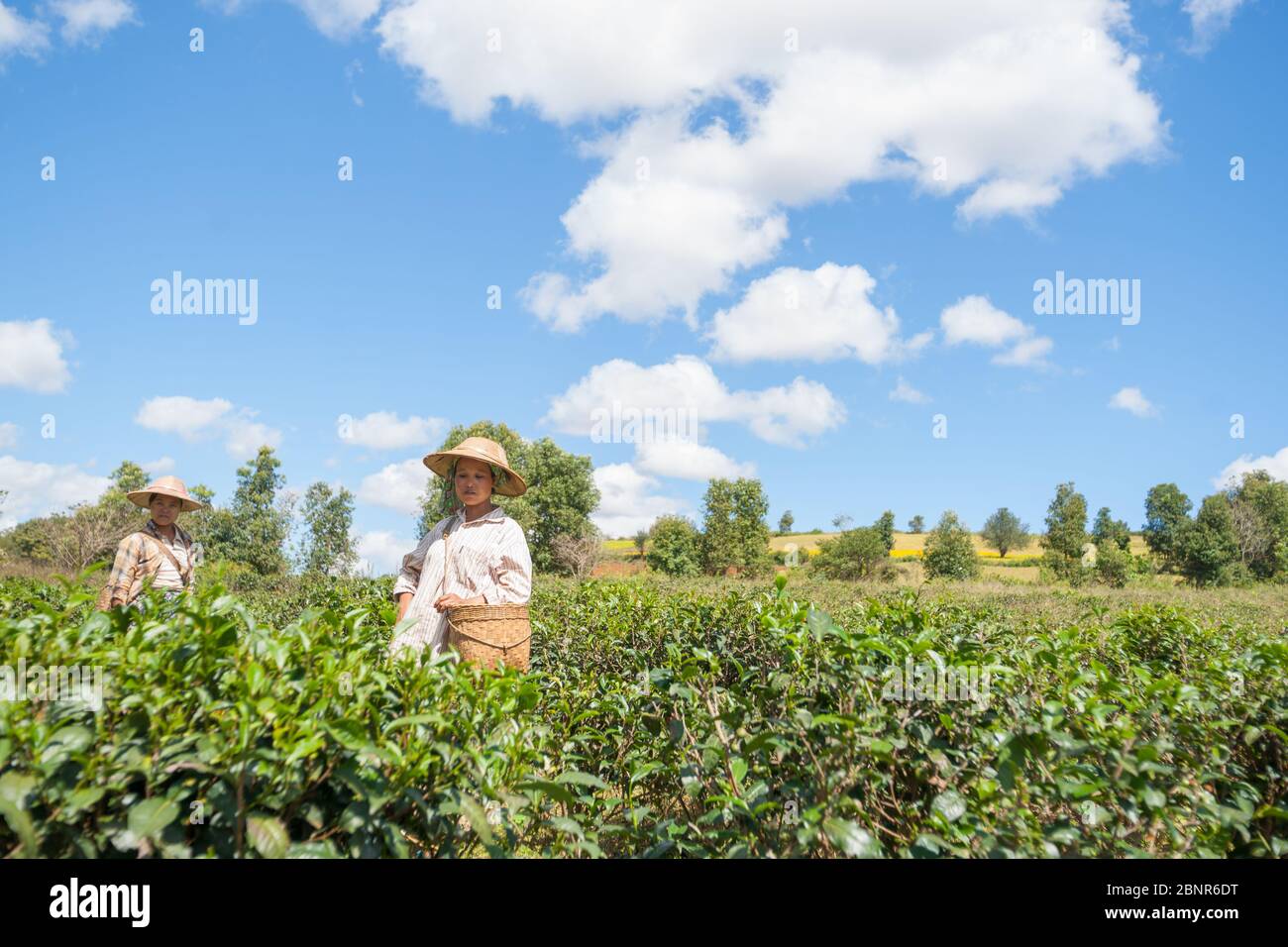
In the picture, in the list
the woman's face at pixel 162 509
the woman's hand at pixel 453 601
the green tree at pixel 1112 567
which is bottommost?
the green tree at pixel 1112 567

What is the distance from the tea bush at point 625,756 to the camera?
161cm

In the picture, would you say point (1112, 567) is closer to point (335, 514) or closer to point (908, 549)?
point (908, 549)

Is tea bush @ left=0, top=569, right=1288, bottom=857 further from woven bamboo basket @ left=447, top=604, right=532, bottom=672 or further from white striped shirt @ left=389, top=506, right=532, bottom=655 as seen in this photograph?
white striped shirt @ left=389, top=506, right=532, bottom=655

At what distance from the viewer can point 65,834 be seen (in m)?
1.55

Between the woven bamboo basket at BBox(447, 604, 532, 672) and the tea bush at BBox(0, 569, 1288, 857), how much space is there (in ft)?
2.18

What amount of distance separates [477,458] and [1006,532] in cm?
9426

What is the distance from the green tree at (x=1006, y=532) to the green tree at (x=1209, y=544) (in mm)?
32079

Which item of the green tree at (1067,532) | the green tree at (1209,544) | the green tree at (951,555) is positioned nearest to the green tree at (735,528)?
the green tree at (951,555)

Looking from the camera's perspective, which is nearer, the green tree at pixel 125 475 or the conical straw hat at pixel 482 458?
the conical straw hat at pixel 482 458

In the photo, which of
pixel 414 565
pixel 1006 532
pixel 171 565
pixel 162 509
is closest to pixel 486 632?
pixel 414 565

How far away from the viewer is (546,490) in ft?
165

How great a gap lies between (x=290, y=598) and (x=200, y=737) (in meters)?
9.61

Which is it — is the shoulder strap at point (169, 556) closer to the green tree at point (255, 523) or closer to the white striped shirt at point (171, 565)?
the white striped shirt at point (171, 565)
